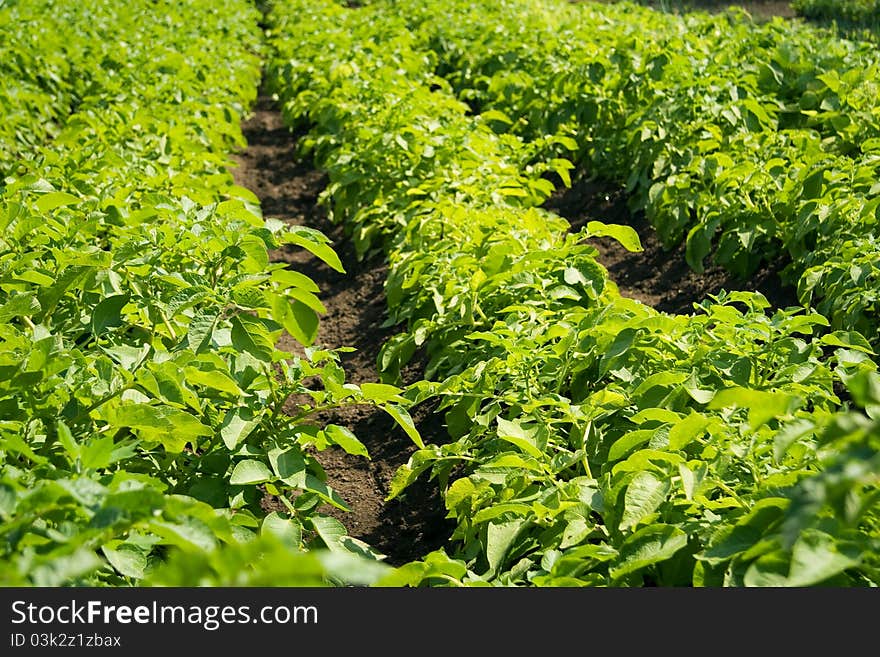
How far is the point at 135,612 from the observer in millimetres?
1633

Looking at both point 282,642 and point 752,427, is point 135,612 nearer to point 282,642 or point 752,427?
point 282,642

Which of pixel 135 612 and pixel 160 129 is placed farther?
pixel 160 129

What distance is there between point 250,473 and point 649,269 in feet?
10.9

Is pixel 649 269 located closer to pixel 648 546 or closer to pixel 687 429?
pixel 687 429

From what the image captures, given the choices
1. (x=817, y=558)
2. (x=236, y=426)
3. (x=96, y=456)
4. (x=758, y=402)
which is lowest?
(x=236, y=426)

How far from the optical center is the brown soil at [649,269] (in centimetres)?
468

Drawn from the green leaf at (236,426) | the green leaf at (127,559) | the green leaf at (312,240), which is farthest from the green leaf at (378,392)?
the green leaf at (127,559)

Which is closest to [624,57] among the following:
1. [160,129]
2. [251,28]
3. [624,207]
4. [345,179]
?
[624,207]

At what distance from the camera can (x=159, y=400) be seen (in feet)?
7.71

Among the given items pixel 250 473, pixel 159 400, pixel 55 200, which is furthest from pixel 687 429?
pixel 55 200

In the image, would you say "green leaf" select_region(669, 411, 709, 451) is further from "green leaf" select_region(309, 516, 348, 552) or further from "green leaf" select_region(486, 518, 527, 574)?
"green leaf" select_region(309, 516, 348, 552)

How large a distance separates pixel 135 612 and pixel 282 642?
0.85 feet

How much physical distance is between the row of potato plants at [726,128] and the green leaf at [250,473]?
7.18ft

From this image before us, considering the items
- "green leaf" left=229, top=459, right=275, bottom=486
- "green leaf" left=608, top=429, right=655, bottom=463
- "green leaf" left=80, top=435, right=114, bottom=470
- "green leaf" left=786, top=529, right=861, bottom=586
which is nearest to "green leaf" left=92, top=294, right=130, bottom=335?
"green leaf" left=229, top=459, right=275, bottom=486
